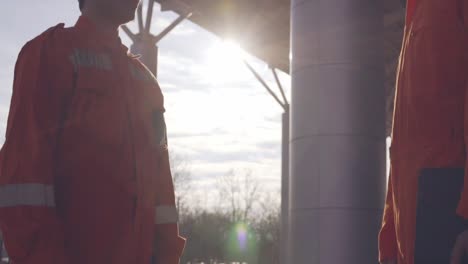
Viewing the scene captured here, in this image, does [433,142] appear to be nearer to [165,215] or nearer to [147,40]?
[165,215]

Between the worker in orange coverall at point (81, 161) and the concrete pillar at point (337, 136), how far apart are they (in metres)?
4.43

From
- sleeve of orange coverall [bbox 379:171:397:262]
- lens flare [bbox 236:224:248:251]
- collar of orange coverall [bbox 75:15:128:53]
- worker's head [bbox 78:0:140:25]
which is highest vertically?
worker's head [bbox 78:0:140:25]

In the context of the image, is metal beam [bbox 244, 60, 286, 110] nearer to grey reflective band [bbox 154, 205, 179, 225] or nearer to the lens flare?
grey reflective band [bbox 154, 205, 179, 225]

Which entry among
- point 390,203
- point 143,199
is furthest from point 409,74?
A: point 143,199

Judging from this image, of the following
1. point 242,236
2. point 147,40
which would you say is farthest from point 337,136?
point 242,236

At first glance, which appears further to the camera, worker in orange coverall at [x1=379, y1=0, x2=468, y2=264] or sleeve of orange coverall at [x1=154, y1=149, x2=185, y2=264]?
sleeve of orange coverall at [x1=154, y1=149, x2=185, y2=264]

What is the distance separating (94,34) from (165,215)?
761mm

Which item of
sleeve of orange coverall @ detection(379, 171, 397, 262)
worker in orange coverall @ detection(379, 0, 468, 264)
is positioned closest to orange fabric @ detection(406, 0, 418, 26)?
worker in orange coverall @ detection(379, 0, 468, 264)

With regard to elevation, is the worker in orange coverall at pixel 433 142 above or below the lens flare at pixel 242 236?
above

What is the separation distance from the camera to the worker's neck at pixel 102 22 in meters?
2.72

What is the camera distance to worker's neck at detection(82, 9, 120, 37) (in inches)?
107

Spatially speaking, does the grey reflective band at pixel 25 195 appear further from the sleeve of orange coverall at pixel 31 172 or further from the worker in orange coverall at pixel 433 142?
the worker in orange coverall at pixel 433 142

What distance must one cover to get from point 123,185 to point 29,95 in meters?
0.45

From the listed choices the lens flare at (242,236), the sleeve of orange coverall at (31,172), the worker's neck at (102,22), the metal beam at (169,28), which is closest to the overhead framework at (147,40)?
the metal beam at (169,28)
